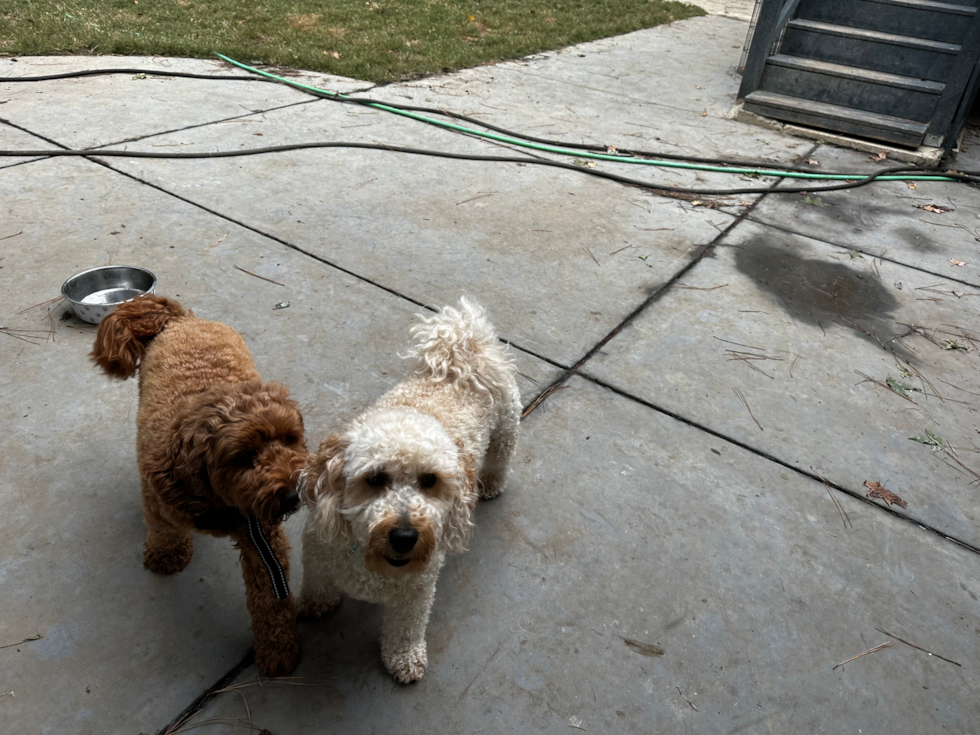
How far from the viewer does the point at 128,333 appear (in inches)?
99.7

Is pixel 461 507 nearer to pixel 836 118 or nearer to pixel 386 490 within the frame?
pixel 386 490

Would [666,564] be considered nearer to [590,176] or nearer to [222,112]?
[590,176]

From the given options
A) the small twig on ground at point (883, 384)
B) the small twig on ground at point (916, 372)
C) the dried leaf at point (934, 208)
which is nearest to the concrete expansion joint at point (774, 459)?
the small twig on ground at point (883, 384)

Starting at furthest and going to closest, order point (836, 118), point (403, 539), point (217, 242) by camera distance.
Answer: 1. point (836, 118)
2. point (217, 242)
3. point (403, 539)

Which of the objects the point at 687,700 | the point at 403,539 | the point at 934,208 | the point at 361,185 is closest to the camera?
the point at 403,539

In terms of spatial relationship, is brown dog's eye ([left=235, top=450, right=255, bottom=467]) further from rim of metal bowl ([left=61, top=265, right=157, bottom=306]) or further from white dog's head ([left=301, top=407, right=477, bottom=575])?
rim of metal bowl ([left=61, top=265, right=157, bottom=306])

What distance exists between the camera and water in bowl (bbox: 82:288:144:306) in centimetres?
363

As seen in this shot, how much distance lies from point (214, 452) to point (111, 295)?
2323 millimetres

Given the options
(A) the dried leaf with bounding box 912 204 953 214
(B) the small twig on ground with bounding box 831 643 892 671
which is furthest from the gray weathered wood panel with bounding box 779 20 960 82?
(B) the small twig on ground with bounding box 831 643 892 671

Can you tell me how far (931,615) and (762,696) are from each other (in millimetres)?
848

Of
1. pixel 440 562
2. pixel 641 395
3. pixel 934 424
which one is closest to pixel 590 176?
pixel 641 395

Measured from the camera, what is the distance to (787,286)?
4.58m

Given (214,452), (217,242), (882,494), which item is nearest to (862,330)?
(882,494)

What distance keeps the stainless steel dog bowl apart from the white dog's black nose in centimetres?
242
